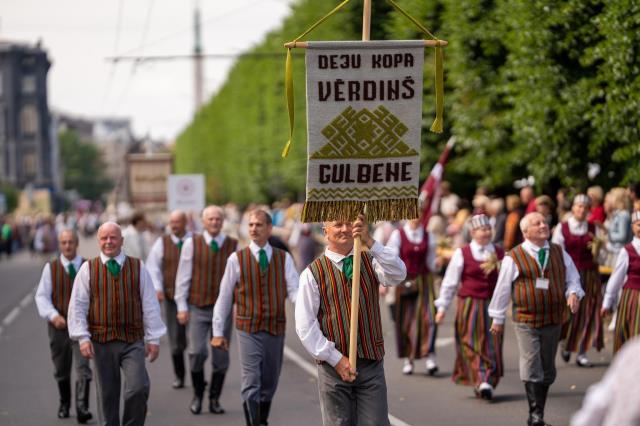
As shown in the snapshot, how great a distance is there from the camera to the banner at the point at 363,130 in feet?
23.6

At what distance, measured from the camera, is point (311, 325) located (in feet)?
22.9

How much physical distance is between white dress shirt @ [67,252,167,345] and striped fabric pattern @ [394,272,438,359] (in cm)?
521

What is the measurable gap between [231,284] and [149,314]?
3.42 ft

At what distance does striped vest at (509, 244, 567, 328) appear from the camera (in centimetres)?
976

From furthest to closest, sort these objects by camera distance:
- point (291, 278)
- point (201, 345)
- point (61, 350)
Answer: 1. point (201, 345)
2. point (61, 350)
3. point (291, 278)

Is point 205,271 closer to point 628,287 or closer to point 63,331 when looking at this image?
point 63,331

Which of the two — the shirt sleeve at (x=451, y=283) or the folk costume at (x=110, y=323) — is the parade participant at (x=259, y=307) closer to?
the folk costume at (x=110, y=323)

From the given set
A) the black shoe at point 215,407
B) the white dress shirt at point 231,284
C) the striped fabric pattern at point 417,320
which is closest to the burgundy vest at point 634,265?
the striped fabric pattern at point 417,320

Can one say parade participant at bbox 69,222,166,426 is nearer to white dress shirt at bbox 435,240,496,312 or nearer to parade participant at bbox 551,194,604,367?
white dress shirt at bbox 435,240,496,312

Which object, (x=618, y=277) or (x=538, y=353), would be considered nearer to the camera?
(x=538, y=353)

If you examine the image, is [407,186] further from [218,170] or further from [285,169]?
[218,170]

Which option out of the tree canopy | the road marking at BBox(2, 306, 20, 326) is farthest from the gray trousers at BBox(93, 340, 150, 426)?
the road marking at BBox(2, 306, 20, 326)

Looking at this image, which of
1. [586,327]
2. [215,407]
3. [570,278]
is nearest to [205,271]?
[215,407]

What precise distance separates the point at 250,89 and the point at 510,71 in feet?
132
